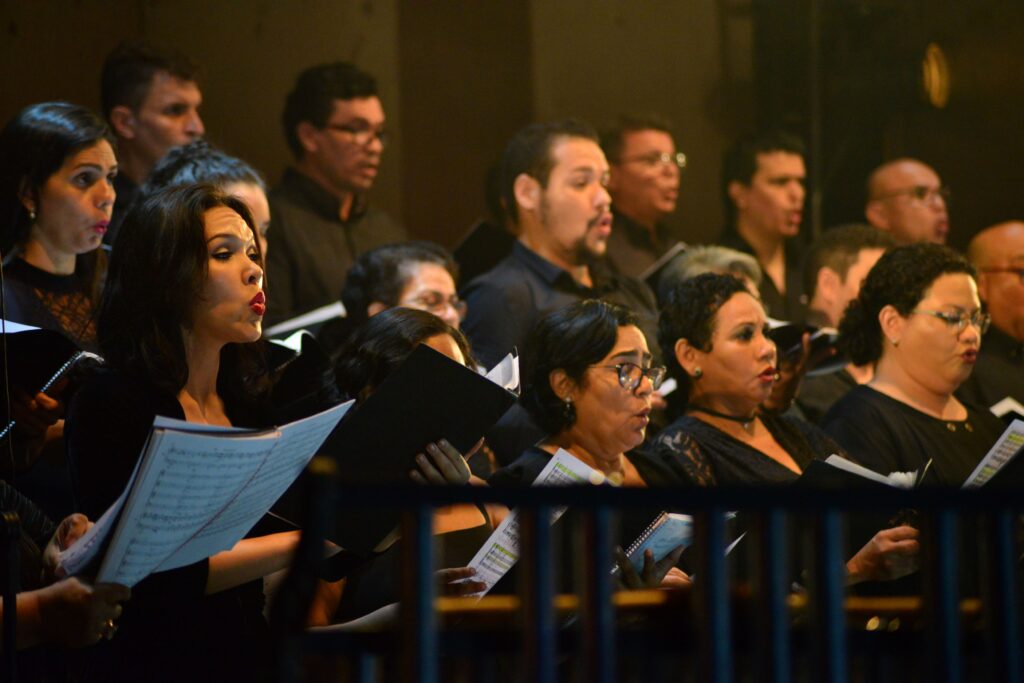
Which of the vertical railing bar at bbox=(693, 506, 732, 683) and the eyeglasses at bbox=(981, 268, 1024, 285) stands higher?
the eyeglasses at bbox=(981, 268, 1024, 285)

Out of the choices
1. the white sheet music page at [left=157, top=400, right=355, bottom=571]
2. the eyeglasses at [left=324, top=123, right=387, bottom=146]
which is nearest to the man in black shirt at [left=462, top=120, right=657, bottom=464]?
the eyeglasses at [left=324, top=123, right=387, bottom=146]

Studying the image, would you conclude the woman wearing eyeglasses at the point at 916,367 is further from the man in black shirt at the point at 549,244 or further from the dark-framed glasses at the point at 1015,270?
the dark-framed glasses at the point at 1015,270

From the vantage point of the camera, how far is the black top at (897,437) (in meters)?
3.86

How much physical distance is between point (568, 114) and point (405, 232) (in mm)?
809

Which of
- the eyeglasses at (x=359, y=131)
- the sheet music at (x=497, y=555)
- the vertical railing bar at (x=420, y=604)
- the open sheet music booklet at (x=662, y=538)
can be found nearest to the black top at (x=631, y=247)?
the eyeglasses at (x=359, y=131)

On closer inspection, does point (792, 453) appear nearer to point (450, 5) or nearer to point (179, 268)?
point (179, 268)

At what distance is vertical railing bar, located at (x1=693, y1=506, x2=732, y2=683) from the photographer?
166 cm

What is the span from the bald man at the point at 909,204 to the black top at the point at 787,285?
0.36 meters

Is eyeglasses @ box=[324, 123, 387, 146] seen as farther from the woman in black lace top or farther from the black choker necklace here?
the black choker necklace

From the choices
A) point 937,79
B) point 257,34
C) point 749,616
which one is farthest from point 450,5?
point 749,616

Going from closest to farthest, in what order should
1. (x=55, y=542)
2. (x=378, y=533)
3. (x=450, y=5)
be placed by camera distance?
(x=55, y=542) < (x=378, y=533) < (x=450, y=5)

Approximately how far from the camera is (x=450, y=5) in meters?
5.30

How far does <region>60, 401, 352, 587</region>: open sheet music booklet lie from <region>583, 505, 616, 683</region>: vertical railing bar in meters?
0.60

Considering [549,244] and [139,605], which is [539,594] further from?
[549,244]
